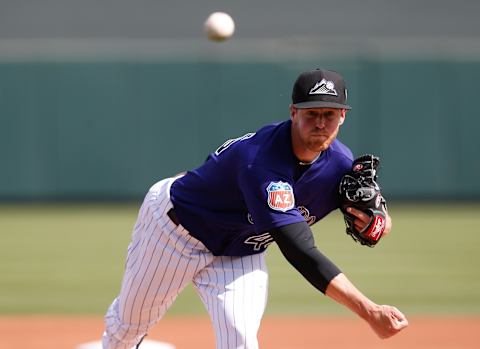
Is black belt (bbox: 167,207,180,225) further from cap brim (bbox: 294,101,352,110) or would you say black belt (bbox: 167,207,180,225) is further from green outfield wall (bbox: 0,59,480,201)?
green outfield wall (bbox: 0,59,480,201)

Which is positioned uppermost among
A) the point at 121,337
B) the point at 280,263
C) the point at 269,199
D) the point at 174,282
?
the point at 269,199

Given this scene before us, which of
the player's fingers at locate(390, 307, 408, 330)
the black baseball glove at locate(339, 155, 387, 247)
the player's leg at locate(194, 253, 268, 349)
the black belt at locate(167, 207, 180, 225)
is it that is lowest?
the player's leg at locate(194, 253, 268, 349)

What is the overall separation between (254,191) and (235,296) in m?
0.64

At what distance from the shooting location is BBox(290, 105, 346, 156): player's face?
425cm

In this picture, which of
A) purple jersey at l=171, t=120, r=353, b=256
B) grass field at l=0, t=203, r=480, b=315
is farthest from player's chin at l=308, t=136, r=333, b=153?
grass field at l=0, t=203, r=480, b=315

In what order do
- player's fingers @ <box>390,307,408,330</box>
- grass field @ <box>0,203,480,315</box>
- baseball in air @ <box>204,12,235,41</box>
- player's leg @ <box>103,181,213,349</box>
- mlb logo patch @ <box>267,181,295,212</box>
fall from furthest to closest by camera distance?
grass field @ <box>0,203,480,315</box>, baseball in air @ <box>204,12,235,41</box>, player's leg @ <box>103,181,213,349</box>, mlb logo patch @ <box>267,181,295,212</box>, player's fingers @ <box>390,307,408,330</box>

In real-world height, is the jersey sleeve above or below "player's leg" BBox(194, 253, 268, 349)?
above

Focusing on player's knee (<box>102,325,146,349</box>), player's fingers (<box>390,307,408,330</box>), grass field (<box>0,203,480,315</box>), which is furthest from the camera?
grass field (<box>0,203,480,315</box>)

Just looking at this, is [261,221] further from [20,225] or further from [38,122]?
[38,122]

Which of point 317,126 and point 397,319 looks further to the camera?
point 317,126

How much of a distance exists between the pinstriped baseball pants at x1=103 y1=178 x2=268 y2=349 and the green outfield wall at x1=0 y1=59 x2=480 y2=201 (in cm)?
1054

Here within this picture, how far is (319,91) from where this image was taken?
425 centimetres

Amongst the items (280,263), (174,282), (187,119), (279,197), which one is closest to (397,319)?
(279,197)

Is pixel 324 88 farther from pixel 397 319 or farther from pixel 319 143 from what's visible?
pixel 397 319
